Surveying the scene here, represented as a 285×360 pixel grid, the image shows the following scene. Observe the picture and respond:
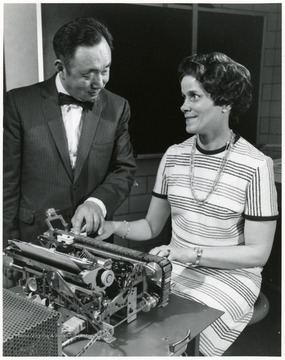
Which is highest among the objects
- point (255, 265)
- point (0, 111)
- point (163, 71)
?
point (163, 71)

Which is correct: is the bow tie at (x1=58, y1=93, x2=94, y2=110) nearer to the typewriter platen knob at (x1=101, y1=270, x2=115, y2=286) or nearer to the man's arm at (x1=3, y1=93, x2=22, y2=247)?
the man's arm at (x1=3, y1=93, x2=22, y2=247)

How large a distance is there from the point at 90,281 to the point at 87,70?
1126 mm

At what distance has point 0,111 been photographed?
1553mm

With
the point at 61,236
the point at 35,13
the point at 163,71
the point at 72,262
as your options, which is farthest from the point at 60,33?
the point at 163,71

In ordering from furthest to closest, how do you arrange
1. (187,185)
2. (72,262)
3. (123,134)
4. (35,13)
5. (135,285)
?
(35,13) < (123,134) < (187,185) < (135,285) < (72,262)

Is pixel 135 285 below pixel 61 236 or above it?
below

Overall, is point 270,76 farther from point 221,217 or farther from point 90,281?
point 90,281

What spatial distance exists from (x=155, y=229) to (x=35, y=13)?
171cm

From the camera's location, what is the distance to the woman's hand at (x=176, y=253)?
64.9 inches

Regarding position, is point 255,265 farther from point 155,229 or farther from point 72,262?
point 72,262

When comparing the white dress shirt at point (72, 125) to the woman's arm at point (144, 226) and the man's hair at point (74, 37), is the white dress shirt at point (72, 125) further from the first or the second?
the woman's arm at point (144, 226)

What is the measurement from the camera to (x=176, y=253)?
5.72 ft

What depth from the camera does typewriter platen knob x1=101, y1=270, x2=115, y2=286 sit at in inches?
49.2

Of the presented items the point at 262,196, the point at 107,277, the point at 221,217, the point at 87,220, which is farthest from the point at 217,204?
the point at 107,277
